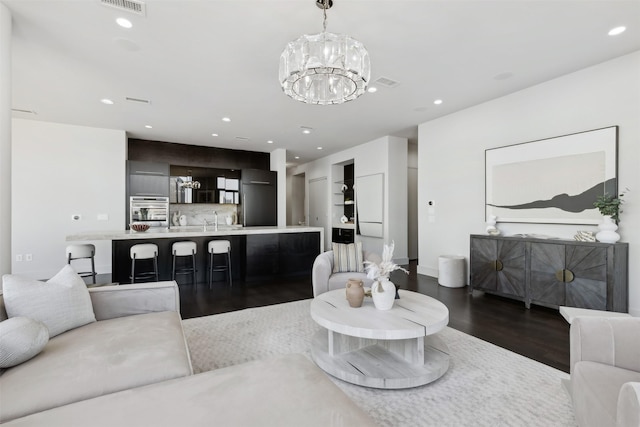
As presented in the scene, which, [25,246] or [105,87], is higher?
[105,87]

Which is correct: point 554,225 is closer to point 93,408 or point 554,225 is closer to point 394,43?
point 394,43

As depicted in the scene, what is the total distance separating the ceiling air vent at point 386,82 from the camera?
380cm

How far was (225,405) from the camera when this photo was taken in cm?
107

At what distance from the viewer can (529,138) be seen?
4.07 metres

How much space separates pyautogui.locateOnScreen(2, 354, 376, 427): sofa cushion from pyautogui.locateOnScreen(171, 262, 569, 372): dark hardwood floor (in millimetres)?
2230

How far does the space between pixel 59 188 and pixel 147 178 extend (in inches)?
61.2

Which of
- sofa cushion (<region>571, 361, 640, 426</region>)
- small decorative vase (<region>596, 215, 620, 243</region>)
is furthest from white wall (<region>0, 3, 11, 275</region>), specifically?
small decorative vase (<region>596, 215, 620, 243</region>)

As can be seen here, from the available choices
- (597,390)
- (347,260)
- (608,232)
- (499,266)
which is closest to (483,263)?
(499,266)

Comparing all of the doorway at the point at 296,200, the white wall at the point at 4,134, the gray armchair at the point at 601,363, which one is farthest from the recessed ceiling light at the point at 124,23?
the doorway at the point at 296,200

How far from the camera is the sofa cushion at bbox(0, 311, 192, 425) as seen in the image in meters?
1.20

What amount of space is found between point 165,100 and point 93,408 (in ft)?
14.8

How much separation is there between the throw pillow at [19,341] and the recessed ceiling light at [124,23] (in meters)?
2.57

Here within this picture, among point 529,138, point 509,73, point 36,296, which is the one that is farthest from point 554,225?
point 36,296

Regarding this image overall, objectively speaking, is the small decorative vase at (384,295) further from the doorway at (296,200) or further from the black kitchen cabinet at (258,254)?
the doorway at (296,200)
